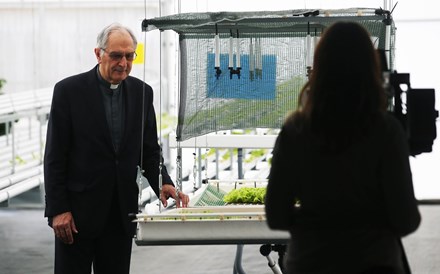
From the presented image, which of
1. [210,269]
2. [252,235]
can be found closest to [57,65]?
[210,269]

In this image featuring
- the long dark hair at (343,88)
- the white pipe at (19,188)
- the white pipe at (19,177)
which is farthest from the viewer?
the white pipe at (19,177)

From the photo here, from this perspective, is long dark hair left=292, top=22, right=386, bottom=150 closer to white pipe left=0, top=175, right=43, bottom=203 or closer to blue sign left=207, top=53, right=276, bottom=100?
blue sign left=207, top=53, right=276, bottom=100

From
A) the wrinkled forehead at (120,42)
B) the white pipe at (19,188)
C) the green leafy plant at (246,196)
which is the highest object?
the wrinkled forehead at (120,42)

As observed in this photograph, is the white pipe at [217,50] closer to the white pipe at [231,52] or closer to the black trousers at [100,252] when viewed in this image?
the white pipe at [231,52]

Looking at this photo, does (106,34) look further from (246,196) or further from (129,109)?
(246,196)

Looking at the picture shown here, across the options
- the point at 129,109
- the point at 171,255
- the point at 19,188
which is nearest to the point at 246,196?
the point at 129,109

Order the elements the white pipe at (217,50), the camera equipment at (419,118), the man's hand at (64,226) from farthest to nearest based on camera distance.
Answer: the white pipe at (217,50)
the man's hand at (64,226)
the camera equipment at (419,118)

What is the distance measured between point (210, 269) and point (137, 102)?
3584 millimetres

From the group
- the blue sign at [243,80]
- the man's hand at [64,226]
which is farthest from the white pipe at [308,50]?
the man's hand at [64,226]

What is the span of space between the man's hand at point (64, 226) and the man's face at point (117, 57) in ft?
1.83

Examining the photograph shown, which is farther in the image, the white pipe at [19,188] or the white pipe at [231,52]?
the white pipe at [19,188]

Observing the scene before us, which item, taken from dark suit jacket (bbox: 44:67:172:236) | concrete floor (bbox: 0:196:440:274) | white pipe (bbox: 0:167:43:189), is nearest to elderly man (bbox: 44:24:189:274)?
dark suit jacket (bbox: 44:67:172:236)

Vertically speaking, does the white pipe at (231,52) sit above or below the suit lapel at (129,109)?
above

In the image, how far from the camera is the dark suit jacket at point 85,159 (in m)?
4.24
